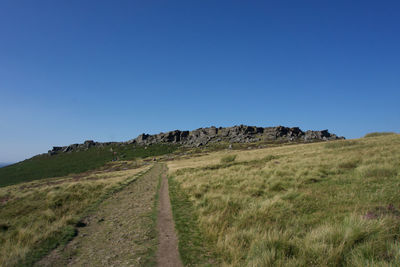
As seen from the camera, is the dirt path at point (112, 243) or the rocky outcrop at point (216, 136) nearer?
the dirt path at point (112, 243)

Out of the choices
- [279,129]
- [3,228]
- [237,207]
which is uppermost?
[279,129]

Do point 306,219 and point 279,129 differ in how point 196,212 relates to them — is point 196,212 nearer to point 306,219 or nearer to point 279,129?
point 306,219

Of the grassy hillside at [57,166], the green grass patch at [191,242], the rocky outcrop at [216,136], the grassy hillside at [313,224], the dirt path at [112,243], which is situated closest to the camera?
the grassy hillside at [313,224]

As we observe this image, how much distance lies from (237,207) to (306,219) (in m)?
3.10

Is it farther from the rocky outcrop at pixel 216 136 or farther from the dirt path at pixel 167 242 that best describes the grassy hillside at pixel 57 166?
the dirt path at pixel 167 242

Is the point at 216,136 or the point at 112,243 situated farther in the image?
the point at 216,136

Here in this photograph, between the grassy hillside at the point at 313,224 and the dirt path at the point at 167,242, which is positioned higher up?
the grassy hillside at the point at 313,224

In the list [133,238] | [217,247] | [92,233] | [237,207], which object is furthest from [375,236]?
[92,233]

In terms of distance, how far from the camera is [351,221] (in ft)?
18.5

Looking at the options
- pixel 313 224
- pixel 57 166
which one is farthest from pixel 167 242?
pixel 57 166

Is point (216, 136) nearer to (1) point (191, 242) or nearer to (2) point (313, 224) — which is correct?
(1) point (191, 242)

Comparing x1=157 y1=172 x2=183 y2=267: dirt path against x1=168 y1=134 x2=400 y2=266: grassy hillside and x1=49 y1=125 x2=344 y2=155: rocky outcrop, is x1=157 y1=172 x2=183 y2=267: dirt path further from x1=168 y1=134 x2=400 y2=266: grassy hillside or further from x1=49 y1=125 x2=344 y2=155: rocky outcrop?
x1=49 y1=125 x2=344 y2=155: rocky outcrop

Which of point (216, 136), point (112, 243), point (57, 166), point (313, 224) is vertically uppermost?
point (216, 136)

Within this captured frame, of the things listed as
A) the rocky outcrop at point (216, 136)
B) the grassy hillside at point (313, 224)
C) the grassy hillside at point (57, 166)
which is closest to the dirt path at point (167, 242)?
the grassy hillside at point (313, 224)
